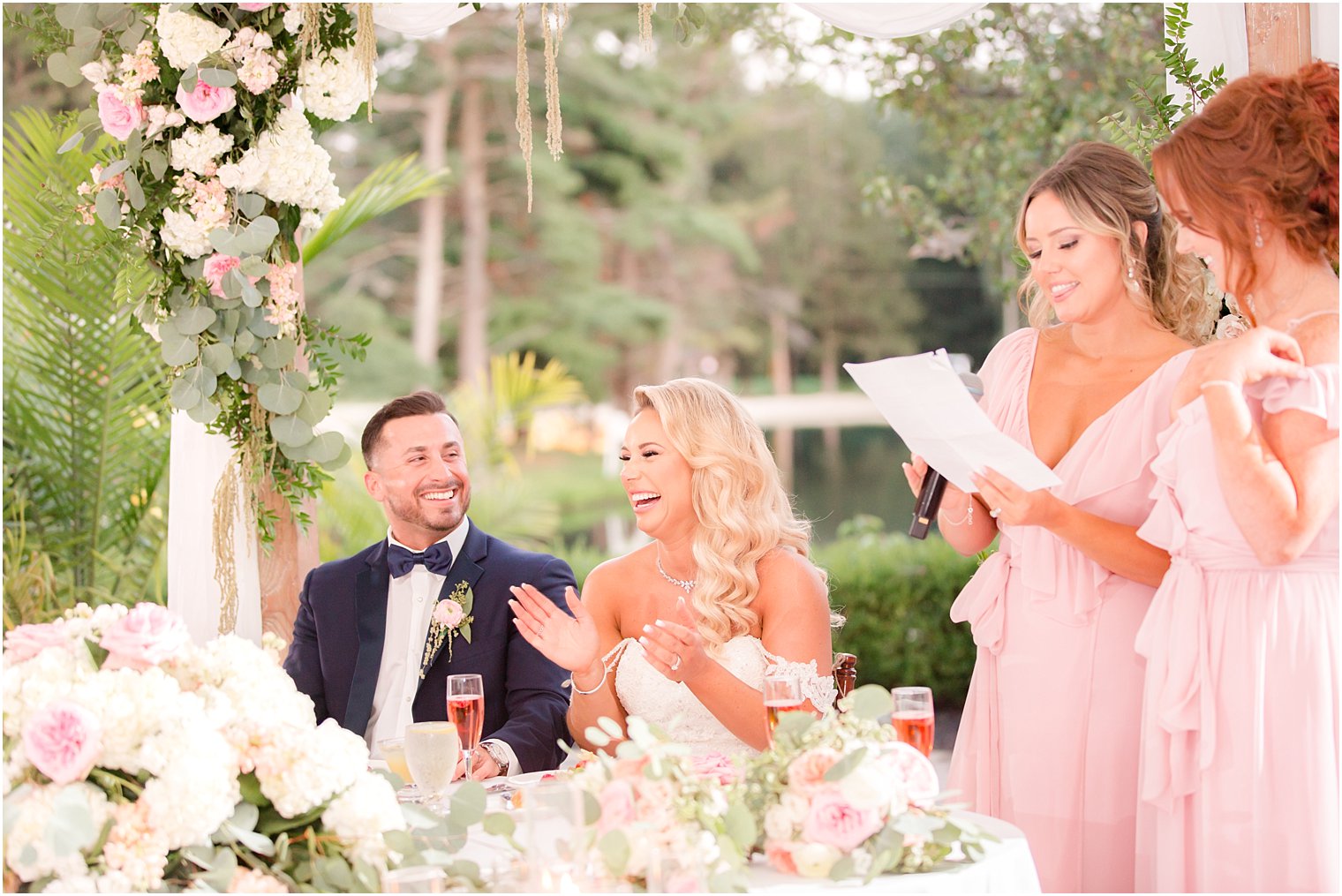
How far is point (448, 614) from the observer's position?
350 centimetres

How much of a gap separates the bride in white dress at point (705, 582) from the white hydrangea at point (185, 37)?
1355mm

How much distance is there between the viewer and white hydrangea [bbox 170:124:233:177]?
3.18 m

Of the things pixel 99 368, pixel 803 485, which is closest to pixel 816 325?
pixel 803 485

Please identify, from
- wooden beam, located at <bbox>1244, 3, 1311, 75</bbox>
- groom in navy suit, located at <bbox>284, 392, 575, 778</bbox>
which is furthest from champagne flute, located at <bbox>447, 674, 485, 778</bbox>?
wooden beam, located at <bbox>1244, 3, 1311, 75</bbox>

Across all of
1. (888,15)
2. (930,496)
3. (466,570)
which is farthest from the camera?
(888,15)

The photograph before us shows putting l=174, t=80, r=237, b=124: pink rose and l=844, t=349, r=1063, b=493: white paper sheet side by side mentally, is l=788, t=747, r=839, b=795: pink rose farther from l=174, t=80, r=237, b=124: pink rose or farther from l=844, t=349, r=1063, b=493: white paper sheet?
l=174, t=80, r=237, b=124: pink rose

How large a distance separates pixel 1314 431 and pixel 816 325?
18.1m

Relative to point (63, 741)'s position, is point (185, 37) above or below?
above

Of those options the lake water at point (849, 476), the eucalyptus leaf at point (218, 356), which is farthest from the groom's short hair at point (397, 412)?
the lake water at point (849, 476)

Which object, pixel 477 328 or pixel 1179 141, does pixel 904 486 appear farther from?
pixel 1179 141

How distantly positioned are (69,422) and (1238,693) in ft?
14.3

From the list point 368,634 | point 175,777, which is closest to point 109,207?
point 368,634

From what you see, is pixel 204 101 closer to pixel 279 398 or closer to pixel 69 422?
pixel 279 398

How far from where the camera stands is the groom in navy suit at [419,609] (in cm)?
350
